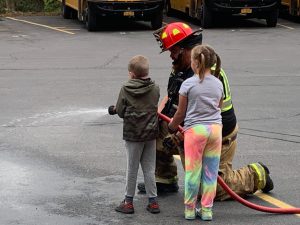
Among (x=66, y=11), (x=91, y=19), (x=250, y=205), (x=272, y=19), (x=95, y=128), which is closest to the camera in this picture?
(x=250, y=205)

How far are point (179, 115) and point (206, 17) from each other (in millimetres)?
18575

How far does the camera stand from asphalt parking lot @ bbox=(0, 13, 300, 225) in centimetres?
676

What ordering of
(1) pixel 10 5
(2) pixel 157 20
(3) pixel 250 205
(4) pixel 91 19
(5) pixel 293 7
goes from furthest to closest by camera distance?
(1) pixel 10 5
(5) pixel 293 7
(2) pixel 157 20
(4) pixel 91 19
(3) pixel 250 205

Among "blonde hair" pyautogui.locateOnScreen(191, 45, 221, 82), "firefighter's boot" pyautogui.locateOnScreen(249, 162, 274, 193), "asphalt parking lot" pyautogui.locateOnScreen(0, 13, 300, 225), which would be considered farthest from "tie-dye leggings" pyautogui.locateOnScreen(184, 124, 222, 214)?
"firefighter's boot" pyautogui.locateOnScreen(249, 162, 274, 193)

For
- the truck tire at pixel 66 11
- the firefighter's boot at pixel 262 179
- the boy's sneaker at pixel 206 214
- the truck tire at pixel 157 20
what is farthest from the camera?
the truck tire at pixel 66 11

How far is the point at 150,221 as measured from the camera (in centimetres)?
642

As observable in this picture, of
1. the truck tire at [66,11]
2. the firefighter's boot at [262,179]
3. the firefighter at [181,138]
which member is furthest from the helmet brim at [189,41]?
the truck tire at [66,11]

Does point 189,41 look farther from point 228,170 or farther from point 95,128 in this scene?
point 95,128

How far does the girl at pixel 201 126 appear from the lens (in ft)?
20.6

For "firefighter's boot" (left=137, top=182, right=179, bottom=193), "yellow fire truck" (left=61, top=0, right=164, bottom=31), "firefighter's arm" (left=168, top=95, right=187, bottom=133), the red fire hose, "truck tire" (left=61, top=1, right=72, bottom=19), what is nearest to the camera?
"firefighter's arm" (left=168, top=95, right=187, bottom=133)

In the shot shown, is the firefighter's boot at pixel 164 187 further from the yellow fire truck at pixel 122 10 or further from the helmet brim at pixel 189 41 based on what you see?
the yellow fire truck at pixel 122 10

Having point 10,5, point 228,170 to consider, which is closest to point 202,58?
point 228,170

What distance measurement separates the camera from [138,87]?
641cm

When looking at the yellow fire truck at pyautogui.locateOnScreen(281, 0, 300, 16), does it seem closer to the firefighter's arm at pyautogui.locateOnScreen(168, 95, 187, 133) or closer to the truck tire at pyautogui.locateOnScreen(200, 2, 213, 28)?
the truck tire at pyautogui.locateOnScreen(200, 2, 213, 28)
